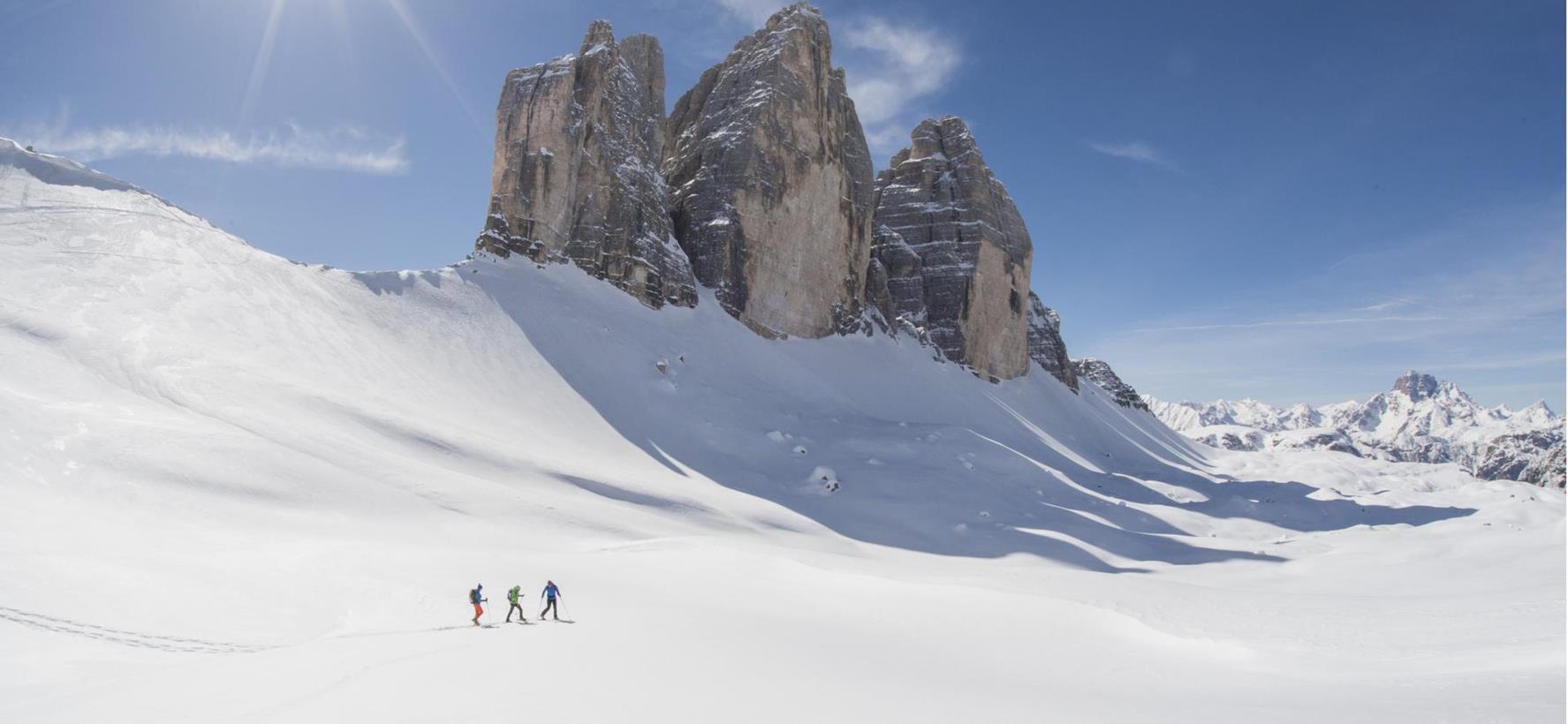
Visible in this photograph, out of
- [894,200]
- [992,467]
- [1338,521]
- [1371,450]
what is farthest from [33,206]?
[1371,450]

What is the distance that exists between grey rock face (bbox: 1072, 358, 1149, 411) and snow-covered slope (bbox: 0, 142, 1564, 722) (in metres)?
75.1

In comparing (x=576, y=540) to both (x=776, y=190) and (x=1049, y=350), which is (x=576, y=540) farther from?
(x=1049, y=350)

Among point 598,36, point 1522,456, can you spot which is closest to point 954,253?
point 598,36

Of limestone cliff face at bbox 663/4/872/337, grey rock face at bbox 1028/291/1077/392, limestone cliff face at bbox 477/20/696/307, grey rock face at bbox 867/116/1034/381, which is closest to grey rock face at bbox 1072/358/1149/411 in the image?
grey rock face at bbox 1028/291/1077/392

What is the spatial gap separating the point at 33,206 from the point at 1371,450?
240696 millimetres

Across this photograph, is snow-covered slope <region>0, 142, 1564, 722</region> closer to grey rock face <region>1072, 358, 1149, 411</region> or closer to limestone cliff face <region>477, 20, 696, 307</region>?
limestone cliff face <region>477, 20, 696, 307</region>

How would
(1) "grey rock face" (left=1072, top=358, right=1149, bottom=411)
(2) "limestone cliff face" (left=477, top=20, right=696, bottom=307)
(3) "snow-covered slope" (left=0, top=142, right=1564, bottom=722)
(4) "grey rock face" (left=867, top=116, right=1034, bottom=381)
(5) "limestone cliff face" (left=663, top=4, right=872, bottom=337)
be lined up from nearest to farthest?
(3) "snow-covered slope" (left=0, top=142, right=1564, bottom=722) → (2) "limestone cliff face" (left=477, top=20, right=696, bottom=307) → (5) "limestone cliff face" (left=663, top=4, right=872, bottom=337) → (4) "grey rock face" (left=867, top=116, right=1034, bottom=381) → (1) "grey rock face" (left=1072, top=358, right=1149, bottom=411)

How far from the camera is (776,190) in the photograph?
205 ft

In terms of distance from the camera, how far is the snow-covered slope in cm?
881

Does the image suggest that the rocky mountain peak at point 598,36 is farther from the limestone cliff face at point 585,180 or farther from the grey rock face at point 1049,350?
the grey rock face at point 1049,350

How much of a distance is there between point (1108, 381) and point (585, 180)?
115491 mm

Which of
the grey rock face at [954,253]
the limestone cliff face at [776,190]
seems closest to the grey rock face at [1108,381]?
the grey rock face at [954,253]

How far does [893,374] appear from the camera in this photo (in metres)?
65.8

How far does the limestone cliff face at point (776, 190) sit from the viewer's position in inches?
2382
